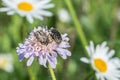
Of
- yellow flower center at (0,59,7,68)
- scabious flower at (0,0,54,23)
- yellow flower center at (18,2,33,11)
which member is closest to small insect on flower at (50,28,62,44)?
scabious flower at (0,0,54,23)

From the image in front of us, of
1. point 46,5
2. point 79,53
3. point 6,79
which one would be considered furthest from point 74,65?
point 46,5

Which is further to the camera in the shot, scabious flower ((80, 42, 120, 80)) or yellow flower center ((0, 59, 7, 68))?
yellow flower center ((0, 59, 7, 68))

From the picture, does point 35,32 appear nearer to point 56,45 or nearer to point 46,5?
point 56,45

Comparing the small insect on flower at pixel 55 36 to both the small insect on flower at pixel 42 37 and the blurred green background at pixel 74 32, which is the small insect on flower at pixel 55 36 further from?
the blurred green background at pixel 74 32

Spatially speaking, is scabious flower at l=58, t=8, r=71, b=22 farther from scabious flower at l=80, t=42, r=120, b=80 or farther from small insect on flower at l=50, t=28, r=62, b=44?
small insect on flower at l=50, t=28, r=62, b=44

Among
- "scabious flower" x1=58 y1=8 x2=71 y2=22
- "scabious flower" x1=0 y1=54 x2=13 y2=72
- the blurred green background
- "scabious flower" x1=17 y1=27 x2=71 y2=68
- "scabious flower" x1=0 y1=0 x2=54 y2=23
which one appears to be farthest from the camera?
"scabious flower" x1=58 y1=8 x2=71 y2=22

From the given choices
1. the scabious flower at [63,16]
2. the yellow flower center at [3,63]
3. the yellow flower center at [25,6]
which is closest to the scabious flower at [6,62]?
the yellow flower center at [3,63]
